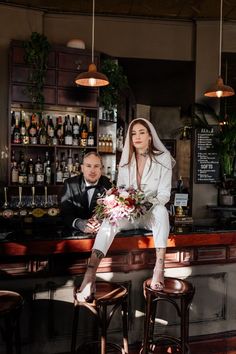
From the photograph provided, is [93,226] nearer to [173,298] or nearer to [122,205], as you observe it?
[122,205]

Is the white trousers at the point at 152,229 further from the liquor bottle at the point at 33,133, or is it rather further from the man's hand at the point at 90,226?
the liquor bottle at the point at 33,133

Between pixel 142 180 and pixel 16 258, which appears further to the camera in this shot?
pixel 142 180

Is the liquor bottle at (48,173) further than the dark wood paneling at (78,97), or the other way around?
the liquor bottle at (48,173)

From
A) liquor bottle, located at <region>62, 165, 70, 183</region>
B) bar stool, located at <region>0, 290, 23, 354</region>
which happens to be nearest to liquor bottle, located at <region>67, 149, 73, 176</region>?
liquor bottle, located at <region>62, 165, 70, 183</region>

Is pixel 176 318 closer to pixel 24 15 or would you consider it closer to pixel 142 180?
pixel 142 180

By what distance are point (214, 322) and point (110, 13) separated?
4.32 metres

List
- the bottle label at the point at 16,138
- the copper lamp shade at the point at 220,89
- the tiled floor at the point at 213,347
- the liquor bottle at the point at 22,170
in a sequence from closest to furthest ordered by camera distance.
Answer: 1. the tiled floor at the point at 213,347
2. the copper lamp shade at the point at 220,89
3. the bottle label at the point at 16,138
4. the liquor bottle at the point at 22,170

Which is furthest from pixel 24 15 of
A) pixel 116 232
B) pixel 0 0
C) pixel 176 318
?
pixel 176 318

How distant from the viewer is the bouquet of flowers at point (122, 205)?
229cm

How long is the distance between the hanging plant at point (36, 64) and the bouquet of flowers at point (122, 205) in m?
2.58

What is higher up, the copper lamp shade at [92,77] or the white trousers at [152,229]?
the copper lamp shade at [92,77]

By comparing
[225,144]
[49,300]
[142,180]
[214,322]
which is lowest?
[214,322]

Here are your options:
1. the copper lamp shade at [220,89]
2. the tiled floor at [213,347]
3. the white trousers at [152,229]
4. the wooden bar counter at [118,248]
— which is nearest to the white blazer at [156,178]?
the white trousers at [152,229]

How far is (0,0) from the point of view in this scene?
486 centimetres
